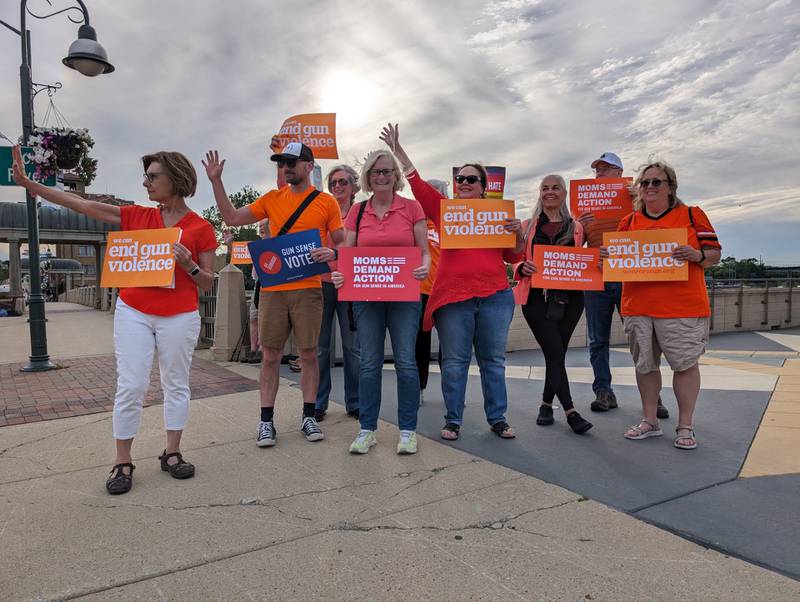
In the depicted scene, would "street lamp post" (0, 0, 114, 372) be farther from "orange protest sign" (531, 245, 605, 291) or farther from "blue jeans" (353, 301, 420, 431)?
"orange protest sign" (531, 245, 605, 291)

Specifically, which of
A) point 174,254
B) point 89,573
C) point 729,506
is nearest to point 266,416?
point 174,254

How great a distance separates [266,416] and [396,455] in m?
1.01

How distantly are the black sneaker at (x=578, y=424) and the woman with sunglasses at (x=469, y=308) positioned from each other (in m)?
0.47

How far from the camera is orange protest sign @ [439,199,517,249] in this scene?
391cm

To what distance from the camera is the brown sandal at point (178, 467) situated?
3.32 m

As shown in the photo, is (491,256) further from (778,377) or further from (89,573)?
(778,377)

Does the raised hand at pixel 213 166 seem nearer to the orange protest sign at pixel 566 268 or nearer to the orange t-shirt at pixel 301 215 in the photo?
the orange t-shirt at pixel 301 215

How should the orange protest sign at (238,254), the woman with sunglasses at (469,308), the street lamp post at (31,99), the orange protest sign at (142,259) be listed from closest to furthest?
the orange protest sign at (142,259) < the woman with sunglasses at (469,308) < the street lamp post at (31,99) < the orange protest sign at (238,254)

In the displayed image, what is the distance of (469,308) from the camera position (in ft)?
13.3

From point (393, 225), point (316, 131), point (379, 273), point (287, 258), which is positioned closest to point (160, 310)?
point (287, 258)

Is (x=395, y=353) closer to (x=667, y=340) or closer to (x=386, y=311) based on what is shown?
(x=386, y=311)

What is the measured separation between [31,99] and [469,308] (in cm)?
782

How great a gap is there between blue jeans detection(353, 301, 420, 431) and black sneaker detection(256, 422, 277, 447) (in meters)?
0.65

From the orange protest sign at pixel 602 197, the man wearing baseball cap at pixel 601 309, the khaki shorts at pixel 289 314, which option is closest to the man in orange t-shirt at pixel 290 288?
the khaki shorts at pixel 289 314
